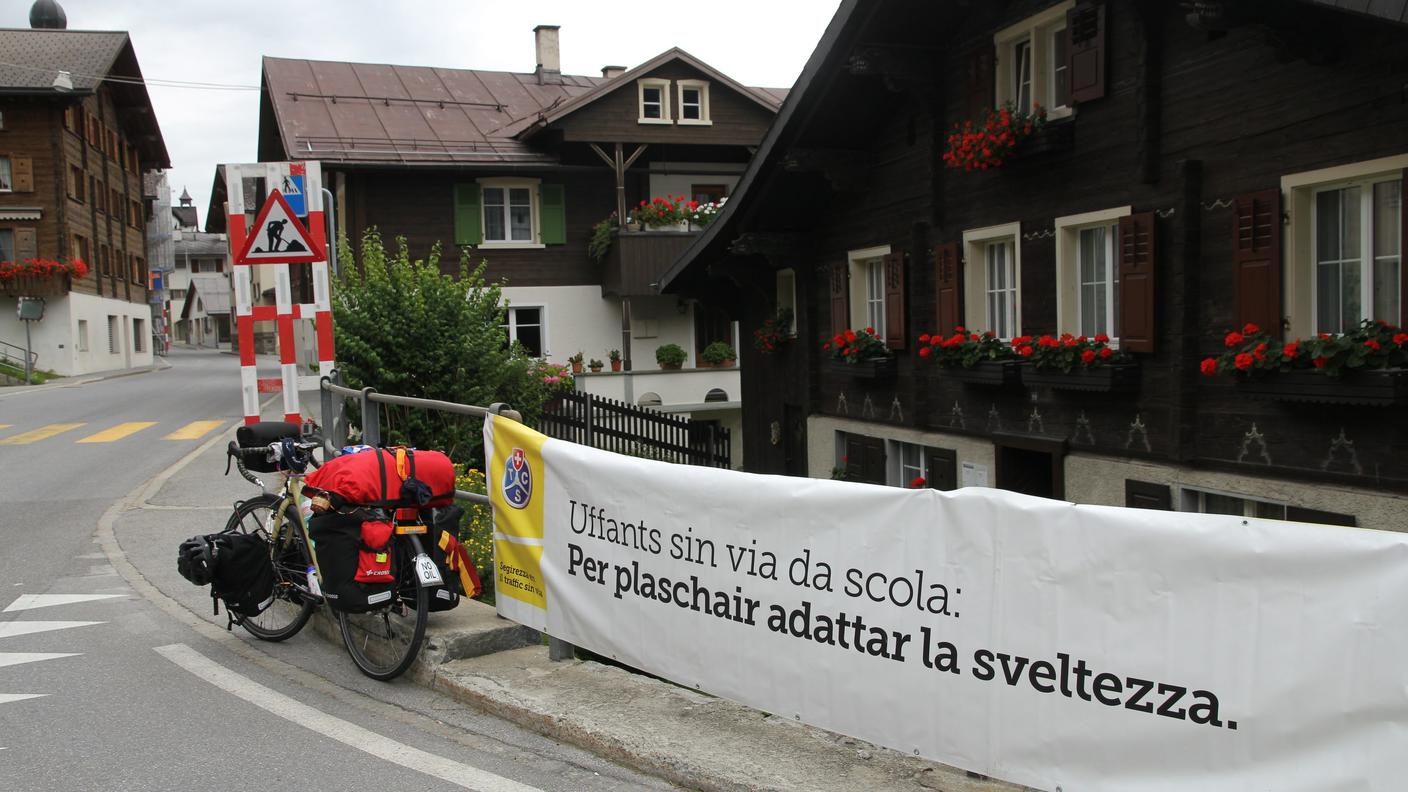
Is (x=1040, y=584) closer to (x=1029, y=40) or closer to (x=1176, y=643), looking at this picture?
(x=1176, y=643)

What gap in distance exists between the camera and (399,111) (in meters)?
30.2

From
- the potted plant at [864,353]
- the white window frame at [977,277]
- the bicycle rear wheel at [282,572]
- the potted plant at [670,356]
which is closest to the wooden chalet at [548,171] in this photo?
the potted plant at [670,356]

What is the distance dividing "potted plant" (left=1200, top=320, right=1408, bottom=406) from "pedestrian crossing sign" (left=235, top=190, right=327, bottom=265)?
258 inches

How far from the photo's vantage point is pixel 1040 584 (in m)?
3.75

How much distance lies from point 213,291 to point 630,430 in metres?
93.3

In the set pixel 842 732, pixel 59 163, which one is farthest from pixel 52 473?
pixel 59 163

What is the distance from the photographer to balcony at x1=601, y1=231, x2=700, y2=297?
28.6m

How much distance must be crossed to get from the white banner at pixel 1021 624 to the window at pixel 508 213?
82.3ft

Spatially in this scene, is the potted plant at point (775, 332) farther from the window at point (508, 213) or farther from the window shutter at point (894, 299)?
the window at point (508, 213)

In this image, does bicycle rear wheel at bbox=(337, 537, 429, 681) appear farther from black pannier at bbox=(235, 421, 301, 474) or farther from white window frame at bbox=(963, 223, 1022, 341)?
white window frame at bbox=(963, 223, 1022, 341)

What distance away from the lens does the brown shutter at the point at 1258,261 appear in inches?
342

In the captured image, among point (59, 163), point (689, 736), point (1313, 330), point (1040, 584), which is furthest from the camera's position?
point (59, 163)

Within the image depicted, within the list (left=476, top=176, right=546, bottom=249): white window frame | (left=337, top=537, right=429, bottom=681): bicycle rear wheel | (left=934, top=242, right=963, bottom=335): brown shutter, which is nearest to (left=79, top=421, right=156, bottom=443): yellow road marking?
(left=476, top=176, right=546, bottom=249): white window frame

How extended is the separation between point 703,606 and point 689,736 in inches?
20.3
